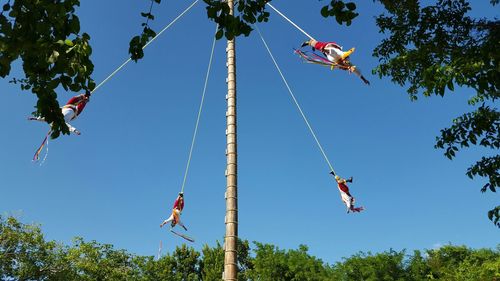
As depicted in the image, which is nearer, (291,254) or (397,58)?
(397,58)

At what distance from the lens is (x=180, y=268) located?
44.8 metres

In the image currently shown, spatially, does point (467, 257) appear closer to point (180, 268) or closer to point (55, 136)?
point (180, 268)

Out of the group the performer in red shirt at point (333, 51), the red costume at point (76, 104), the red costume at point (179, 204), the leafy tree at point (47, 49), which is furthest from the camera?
the red costume at point (179, 204)

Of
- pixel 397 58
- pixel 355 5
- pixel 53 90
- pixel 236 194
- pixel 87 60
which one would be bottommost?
pixel 53 90

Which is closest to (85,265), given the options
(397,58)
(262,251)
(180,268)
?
(180,268)

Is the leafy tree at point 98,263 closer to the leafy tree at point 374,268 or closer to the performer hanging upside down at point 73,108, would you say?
the leafy tree at point 374,268

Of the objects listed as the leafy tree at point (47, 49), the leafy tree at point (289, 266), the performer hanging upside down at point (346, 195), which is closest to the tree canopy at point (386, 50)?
the leafy tree at point (47, 49)

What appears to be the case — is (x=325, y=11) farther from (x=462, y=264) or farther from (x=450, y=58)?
(x=462, y=264)

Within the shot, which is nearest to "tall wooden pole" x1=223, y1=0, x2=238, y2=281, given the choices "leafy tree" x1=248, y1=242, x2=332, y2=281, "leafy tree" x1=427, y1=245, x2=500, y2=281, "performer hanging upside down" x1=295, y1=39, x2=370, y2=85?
"performer hanging upside down" x1=295, y1=39, x2=370, y2=85

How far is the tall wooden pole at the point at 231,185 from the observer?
328 inches

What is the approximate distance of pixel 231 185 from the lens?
8.94 m

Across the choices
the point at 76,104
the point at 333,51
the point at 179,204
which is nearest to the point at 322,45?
the point at 333,51

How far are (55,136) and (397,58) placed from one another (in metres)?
6.13

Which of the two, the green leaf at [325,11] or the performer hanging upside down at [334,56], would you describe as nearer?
the green leaf at [325,11]
